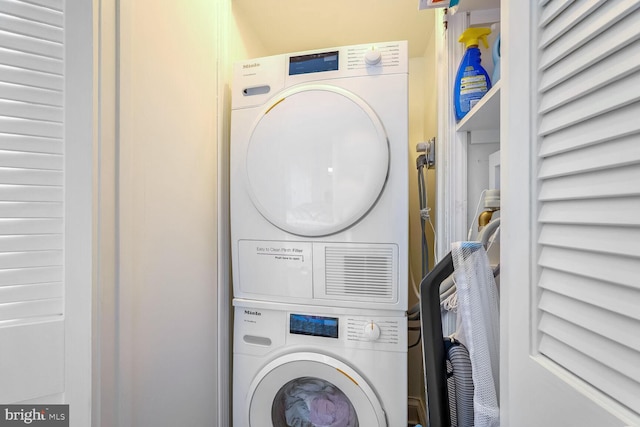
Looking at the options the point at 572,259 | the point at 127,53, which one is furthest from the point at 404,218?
the point at 127,53

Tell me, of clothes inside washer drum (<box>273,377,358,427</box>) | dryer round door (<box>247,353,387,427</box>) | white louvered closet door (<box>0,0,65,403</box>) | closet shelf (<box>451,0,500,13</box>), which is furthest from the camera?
clothes inside washer drum (<box>273,377,358,427</box>)

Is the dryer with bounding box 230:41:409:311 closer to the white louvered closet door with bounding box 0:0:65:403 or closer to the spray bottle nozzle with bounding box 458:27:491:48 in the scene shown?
the spray bottle nozzle with bounding box 458:27:491:48

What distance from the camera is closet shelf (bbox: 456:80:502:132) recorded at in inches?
31.6

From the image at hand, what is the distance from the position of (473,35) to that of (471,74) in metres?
0.14

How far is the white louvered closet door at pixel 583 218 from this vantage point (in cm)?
34

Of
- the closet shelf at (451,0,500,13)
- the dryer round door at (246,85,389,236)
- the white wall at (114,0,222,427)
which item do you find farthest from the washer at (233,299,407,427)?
the closet shelf at (451,0,500,13)

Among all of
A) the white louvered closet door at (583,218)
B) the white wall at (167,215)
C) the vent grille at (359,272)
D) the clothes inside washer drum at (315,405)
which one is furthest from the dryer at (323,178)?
the white louvered closet door at (583,218)

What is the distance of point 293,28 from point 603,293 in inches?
72.7

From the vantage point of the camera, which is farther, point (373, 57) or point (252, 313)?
point (252, 313)

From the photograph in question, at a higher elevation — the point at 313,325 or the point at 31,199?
the point at 31,199

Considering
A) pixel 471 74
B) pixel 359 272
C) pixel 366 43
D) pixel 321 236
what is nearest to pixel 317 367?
pixel 359 272

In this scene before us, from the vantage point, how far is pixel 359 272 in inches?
47.9

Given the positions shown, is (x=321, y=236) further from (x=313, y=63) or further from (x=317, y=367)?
(x=313, y=63)

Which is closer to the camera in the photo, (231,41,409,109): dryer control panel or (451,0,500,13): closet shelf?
(451,0,500,13): closet shelf
